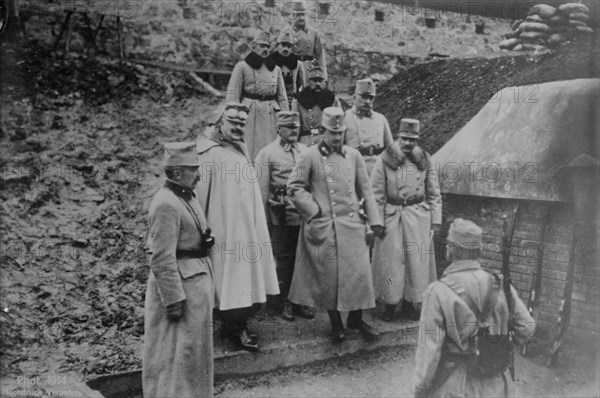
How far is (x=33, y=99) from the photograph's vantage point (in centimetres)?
862

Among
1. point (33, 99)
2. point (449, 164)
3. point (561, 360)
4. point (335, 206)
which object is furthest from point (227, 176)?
point (33, 99)

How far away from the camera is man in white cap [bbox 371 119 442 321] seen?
19.8 ft

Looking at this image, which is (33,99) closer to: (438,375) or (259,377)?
(259,377)

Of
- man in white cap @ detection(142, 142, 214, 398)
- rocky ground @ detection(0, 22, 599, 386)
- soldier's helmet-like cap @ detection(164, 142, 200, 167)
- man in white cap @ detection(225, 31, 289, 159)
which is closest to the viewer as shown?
man in white cap @ detection(142, 142, 214, 398)

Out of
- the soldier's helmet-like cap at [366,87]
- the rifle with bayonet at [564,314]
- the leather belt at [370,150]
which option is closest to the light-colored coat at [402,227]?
the leather belt at [370,150]

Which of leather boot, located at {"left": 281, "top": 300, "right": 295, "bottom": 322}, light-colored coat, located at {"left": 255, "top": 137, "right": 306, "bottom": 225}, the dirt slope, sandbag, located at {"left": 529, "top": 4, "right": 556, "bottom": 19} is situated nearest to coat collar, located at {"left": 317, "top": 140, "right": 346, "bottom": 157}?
light-colored coat, located at {"left": 255, "top": 137, "right": 306, "bottom": 225}

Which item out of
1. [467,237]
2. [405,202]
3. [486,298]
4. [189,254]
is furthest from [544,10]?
[189,254]

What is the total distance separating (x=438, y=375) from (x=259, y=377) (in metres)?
2.03

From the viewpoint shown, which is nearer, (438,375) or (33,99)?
(438,375)

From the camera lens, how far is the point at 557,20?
8.12m

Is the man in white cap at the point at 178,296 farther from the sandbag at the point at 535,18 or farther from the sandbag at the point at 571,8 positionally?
the sandbag at the point at 535,18

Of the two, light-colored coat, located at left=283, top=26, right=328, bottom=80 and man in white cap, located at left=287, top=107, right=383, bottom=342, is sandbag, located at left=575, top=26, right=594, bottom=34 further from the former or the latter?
man in white cap, located at left=287, top=107, right=383, bottom=342

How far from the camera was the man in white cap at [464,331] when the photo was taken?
3.38 metres

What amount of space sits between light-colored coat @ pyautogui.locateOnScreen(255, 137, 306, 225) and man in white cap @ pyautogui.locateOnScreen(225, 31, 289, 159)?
1.02 m
